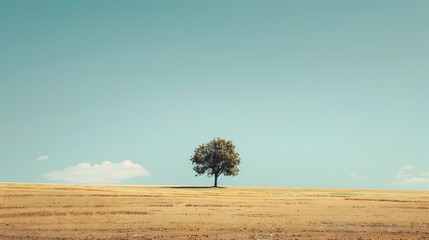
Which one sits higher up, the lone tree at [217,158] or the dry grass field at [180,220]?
the lone tree at [217,158]

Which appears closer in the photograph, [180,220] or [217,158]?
[180,220]

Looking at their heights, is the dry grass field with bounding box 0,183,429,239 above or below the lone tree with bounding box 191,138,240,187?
below

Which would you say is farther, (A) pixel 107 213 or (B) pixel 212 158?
(B) pixel 212 158

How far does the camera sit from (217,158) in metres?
125

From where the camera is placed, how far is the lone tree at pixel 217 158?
124256mm

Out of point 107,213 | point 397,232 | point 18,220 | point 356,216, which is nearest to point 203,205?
point 107,213

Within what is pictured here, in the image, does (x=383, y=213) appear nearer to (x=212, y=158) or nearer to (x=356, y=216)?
(x=356, y=216)

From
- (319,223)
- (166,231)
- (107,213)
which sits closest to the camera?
(166,231)

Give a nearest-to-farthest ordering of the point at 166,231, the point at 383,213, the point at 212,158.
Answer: the point at 166,231 → the point at 383,213 → the point at 212,158

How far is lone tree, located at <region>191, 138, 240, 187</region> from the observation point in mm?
124256

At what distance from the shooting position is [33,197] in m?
53.7

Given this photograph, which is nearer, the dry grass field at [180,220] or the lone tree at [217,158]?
the dry grass field at [180,220]

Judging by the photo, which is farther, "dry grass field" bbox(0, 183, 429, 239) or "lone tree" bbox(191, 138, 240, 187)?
"lone tree" bbox(191, 138, 240, 187)

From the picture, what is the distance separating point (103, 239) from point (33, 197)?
28461mm
